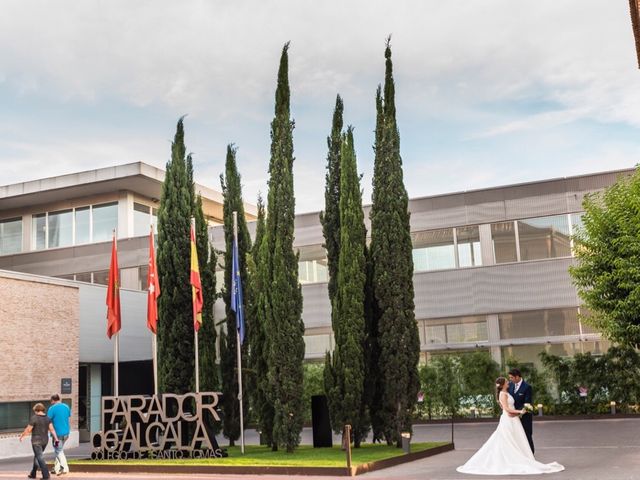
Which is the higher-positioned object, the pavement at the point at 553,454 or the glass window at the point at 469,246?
the glass window at the point at 469,246

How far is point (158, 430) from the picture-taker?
19.6 metres

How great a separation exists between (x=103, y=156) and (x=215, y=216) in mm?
7416

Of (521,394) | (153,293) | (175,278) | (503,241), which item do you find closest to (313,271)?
(503,241)

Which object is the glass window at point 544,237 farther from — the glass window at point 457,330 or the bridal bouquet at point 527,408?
the bridal bouquet at point 527,408

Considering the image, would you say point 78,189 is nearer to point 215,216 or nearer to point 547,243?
point 215,216

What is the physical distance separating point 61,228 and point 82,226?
1190 mm

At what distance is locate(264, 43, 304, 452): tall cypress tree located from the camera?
1886 cm

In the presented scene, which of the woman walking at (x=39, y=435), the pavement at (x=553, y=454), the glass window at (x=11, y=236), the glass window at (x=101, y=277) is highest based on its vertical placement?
the glass window at (x=11, y=236)

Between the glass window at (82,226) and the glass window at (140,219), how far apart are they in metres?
2.23

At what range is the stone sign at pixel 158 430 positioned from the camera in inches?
732

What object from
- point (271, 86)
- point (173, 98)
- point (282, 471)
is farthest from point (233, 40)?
point (282, 471)

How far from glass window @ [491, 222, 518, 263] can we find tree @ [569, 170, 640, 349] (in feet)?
18.7

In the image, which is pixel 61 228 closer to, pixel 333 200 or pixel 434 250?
pixel 434 250

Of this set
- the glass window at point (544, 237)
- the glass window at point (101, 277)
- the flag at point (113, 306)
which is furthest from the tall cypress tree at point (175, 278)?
the glass window at point (101, 277)
